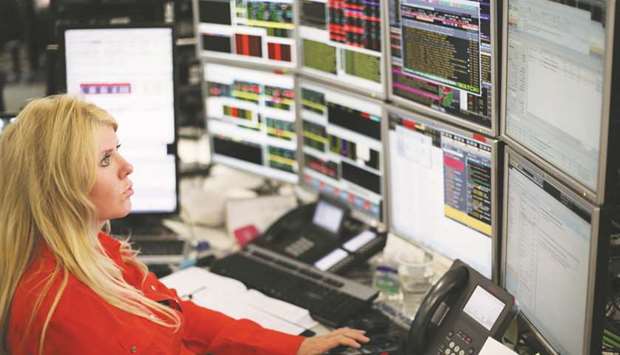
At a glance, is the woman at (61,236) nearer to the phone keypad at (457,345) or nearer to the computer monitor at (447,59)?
the phone keypad at (457,345)

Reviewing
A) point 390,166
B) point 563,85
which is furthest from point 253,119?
point 563,85

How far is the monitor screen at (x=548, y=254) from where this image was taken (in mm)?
1648

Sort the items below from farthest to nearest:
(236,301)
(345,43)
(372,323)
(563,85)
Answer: (345,43) → (236,301) → (372,323) → (563,85)

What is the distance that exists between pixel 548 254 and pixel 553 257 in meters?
0.02

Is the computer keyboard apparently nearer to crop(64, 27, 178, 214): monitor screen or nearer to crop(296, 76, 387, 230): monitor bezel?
crop(296, 76, 387, 230): monitor bezel

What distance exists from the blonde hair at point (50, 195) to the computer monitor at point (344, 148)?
98 centimetres

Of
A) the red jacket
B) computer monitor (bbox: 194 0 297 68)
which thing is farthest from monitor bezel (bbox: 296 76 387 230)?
the red jacket

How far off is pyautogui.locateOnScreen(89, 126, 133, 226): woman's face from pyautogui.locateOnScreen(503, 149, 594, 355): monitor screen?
2.74 feet

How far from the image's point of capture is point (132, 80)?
2717 millimetres

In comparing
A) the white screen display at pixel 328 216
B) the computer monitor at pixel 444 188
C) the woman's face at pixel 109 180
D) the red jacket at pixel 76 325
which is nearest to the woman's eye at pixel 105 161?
the woman's face at pixel 109 180

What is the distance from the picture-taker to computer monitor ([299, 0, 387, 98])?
2.43m

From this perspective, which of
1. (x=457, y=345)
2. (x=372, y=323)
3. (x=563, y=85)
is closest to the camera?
(x=563, y=85)

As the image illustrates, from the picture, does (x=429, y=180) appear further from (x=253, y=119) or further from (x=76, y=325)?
(x=76, y=325)

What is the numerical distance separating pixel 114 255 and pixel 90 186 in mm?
334
